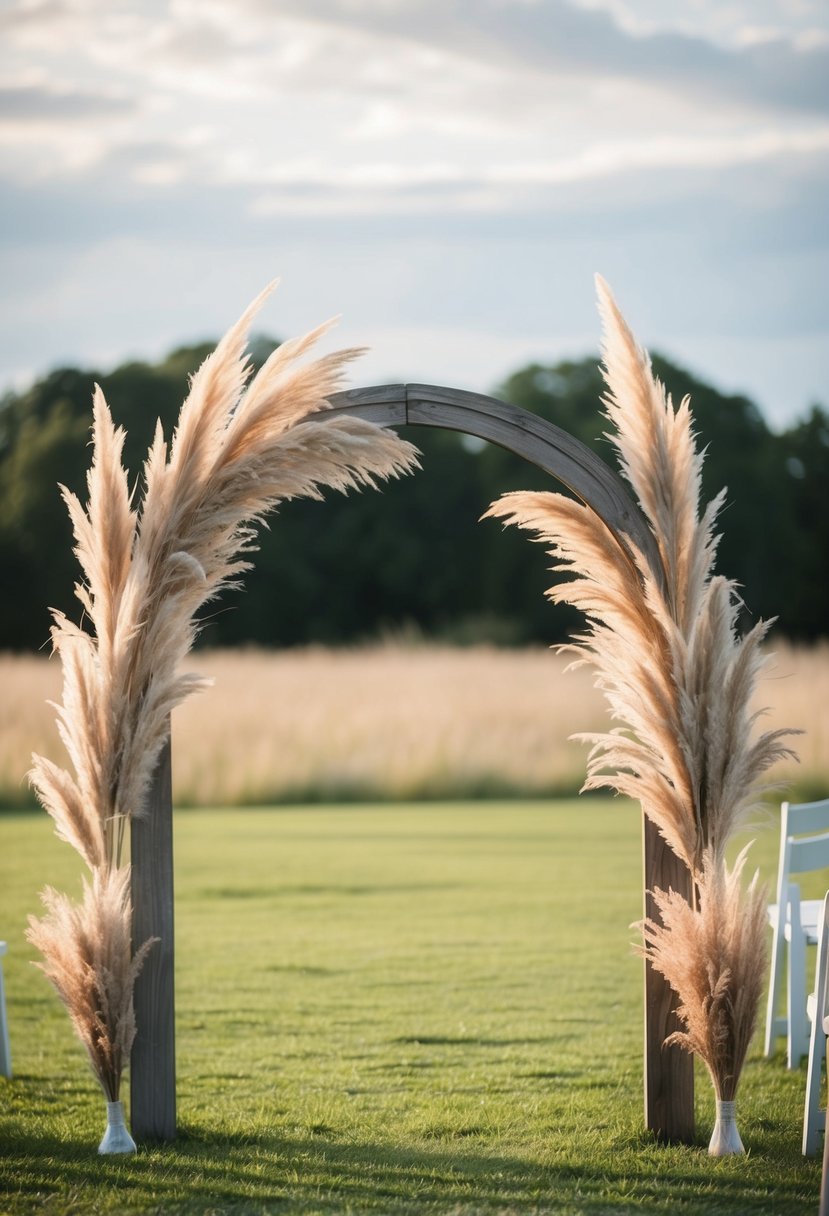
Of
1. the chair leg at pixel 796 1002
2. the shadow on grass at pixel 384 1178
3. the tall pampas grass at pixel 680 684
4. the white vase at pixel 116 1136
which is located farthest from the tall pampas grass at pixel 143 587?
the chair leg at pixel 796 1002

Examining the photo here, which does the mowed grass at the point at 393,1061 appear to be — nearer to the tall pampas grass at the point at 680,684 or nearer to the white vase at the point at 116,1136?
the white vase at the point at 116,1136

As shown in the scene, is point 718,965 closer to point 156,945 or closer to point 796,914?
point 796,914

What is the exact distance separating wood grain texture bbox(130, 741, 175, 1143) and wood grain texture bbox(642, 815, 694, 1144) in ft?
5.11

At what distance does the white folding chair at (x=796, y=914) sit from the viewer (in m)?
5.00

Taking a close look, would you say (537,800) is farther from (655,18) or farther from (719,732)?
(719,732)

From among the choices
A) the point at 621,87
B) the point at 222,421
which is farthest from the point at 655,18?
the point at 222,421

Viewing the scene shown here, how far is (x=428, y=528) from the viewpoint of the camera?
31.2m

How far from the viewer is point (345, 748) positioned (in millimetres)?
15648

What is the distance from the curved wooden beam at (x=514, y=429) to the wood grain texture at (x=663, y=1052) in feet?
3.38

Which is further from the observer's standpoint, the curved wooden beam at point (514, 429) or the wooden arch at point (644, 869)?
the curved wooden beam at point (514, 429)

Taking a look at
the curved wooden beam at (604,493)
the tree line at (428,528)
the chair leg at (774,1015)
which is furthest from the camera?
the tree line at (428,528)

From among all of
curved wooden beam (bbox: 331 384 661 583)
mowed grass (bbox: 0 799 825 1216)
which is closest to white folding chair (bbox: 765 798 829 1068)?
mowed grass (bbox: 0 799 825 1216)

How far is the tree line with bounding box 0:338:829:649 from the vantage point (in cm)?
2883

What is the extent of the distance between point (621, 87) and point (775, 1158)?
958 inches
